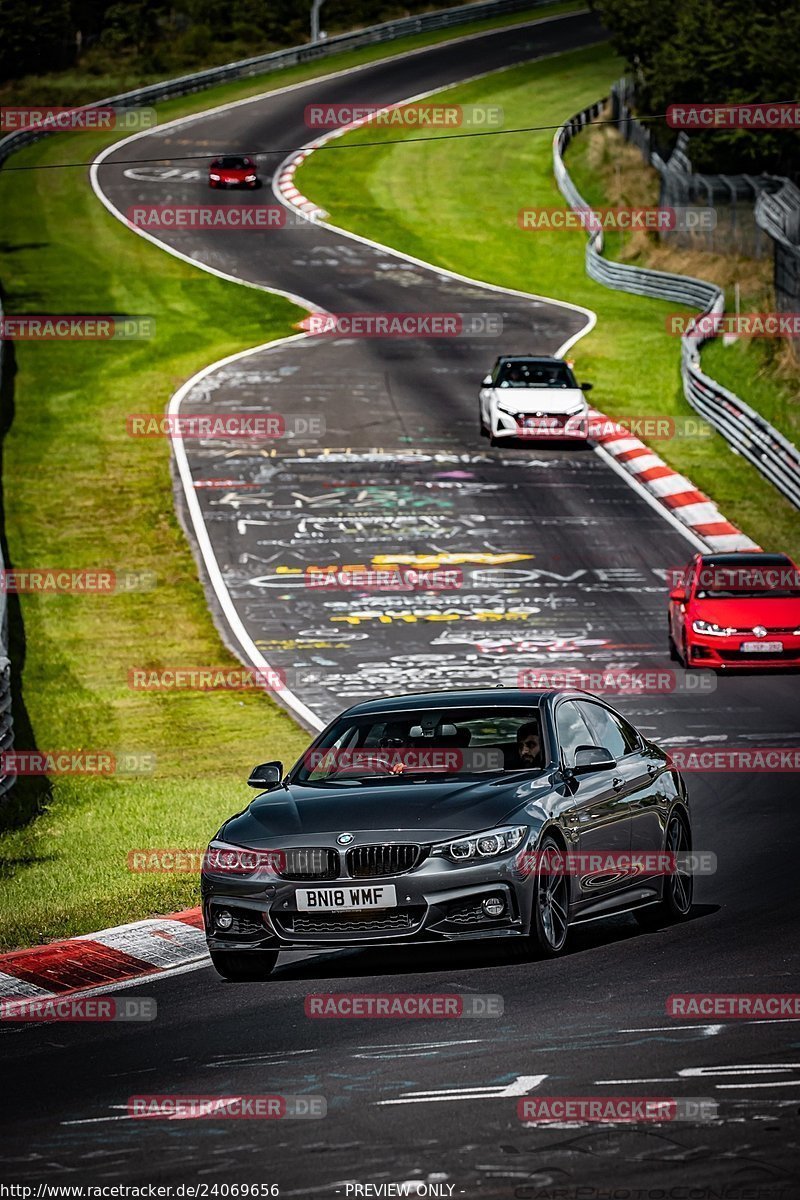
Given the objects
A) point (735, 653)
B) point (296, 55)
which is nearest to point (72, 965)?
point (735, 653)

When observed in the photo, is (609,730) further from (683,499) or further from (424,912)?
(683,499)

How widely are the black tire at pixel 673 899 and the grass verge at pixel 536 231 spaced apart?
20.3 metres

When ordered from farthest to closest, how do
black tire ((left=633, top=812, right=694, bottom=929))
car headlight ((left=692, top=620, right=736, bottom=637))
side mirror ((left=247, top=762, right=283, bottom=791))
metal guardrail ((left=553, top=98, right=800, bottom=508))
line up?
metal guardrail ((left=553, top=98, right=800, bottom=508)), car headlight ((left=692, top=620, right=736, bottom=637)), black tire ((left=633, top=812, right=694, bottom=929)), side mirror ((left=247, top=762, right=283, bottom=791))

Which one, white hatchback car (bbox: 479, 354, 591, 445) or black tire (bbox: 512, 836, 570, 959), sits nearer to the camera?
black tire (bbox: 512, 836, 570, 959)

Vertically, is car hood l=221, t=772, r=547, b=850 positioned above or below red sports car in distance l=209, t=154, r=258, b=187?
above

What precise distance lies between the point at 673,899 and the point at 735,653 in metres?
12.7

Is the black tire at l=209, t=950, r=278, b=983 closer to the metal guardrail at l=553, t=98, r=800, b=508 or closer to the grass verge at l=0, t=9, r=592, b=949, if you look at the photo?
the grass verge at l=0, t=9, r=592, b=949

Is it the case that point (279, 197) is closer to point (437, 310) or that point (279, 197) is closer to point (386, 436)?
point (437, 310)

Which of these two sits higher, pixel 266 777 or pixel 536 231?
Answer: pixel 266 777

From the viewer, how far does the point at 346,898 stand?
9.91 meters

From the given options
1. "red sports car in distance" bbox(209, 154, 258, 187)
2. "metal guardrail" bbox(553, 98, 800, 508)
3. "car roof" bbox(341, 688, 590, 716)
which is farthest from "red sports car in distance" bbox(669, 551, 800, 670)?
"red sports car in distance" bbox(209, 154, 258, 187)

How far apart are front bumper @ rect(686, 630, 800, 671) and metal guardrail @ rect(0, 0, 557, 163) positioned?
51334mm

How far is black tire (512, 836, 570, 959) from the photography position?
396 inches

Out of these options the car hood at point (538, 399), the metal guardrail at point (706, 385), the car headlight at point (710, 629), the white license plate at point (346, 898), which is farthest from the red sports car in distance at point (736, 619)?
the white license plate at point (346, 898)
